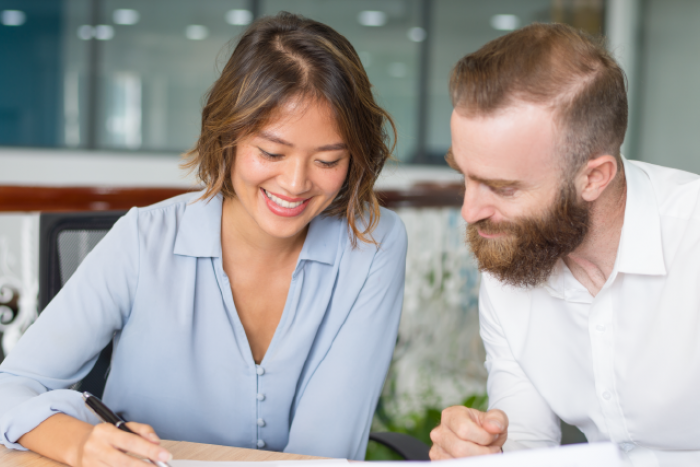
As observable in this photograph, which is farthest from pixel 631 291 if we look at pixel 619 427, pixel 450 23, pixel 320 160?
pixel 450 23

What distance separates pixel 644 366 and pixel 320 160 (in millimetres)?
706

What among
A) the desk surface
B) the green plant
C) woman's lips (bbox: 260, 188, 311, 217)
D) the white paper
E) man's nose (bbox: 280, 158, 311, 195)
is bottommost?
the green plant

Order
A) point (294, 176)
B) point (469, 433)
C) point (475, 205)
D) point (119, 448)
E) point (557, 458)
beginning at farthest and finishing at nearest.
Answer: point (294, 176)
point (475, 205)
point (469, 433)
point (119, 448)
point (557, 458)

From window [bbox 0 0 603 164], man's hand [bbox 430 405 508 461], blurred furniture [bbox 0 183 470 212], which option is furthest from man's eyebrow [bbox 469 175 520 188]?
window [bbox 0 0 603 164]

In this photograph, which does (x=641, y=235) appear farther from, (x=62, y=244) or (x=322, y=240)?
(x=62, y=244)

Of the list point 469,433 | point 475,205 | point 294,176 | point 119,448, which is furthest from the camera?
point 294,176

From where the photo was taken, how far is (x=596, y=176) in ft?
3.41

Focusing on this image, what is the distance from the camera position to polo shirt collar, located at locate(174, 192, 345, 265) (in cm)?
124

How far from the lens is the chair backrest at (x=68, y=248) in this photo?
125cm

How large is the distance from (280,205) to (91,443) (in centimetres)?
56

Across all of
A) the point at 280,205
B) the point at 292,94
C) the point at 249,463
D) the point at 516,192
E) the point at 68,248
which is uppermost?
the point at 292,94

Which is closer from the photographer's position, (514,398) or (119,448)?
(119,448)

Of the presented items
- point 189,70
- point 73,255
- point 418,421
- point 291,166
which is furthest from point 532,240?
point 189,70

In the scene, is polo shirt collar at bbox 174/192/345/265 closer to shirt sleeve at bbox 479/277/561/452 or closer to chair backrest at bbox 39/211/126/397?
chair backrest at bbox 39/211/126/397
